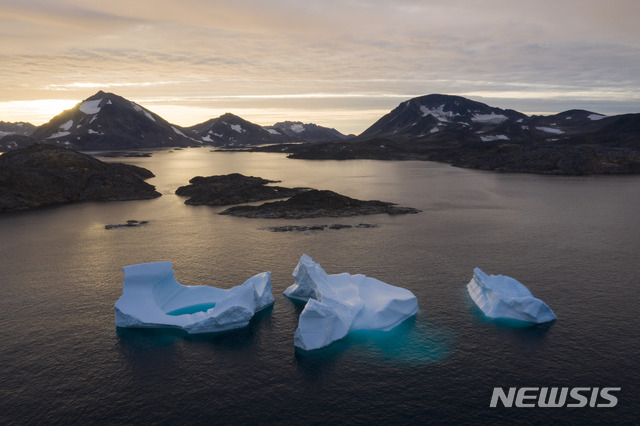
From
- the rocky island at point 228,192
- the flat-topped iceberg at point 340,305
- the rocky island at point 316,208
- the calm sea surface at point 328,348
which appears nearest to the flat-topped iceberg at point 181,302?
the calm sea surface at point 328,348

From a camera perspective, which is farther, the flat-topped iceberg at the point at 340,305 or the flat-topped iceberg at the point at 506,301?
the flat-topped iceberg at the point at 506,301

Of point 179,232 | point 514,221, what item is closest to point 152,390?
point 179,232

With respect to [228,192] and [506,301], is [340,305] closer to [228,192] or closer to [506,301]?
[506,301]

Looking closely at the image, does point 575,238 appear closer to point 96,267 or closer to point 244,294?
point 244,294

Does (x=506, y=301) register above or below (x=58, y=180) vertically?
below

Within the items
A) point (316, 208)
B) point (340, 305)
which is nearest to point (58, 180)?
point (316, 208)

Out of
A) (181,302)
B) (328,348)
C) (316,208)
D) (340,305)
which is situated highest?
(316,208)

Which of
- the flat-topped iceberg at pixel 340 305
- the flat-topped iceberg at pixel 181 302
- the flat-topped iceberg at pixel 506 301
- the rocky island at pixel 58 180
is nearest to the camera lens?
the flat-topped iceberg at pixel 340 305

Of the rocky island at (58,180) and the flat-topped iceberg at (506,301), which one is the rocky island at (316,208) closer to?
the rocky island at (58,180)
